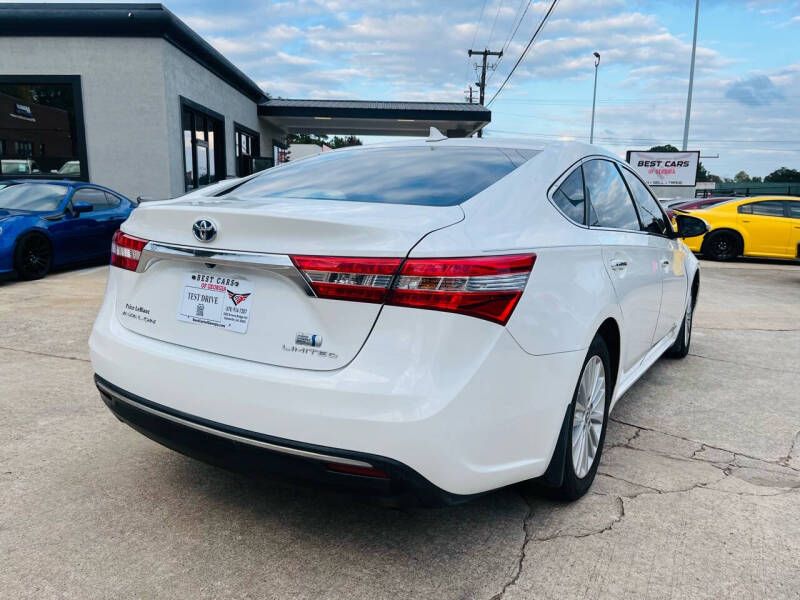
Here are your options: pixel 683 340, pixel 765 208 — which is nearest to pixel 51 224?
pixel 683 340

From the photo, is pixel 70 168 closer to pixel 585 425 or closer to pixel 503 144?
pixel 503 144

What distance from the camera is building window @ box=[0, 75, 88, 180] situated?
47.4 feet

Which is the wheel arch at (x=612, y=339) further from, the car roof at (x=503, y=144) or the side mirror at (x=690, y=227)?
the side mirror at (x=690, y=227)

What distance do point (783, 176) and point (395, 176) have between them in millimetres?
102322

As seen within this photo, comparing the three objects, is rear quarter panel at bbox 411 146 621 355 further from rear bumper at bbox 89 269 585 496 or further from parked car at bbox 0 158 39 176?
parked car at bbox 0 158 39 176

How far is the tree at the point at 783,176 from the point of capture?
8569 cm

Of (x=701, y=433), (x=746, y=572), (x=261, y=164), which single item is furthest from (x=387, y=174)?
(x=261, y=164)

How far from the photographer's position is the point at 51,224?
28.4 ft

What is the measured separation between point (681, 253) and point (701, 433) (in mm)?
1484

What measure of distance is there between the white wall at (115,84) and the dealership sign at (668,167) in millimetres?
22317

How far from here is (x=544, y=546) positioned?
2447 millimetres

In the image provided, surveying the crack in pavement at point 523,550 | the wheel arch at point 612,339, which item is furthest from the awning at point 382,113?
the crack in pavement at point 523,550

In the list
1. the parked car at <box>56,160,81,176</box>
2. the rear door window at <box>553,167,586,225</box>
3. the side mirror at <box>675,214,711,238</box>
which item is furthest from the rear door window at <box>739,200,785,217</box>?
the parked car at <box>56,160,81,176</box>

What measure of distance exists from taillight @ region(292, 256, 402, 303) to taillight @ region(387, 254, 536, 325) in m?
0.04
